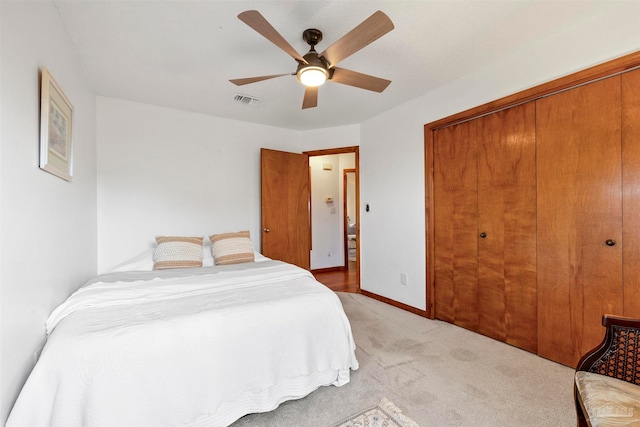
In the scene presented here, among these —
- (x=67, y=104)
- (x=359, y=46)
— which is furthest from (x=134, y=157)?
(x=359, y=46)

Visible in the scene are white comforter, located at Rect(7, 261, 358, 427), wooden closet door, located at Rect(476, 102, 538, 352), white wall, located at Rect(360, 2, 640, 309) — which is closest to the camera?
white comforter, located at Rect(7, 261, 358, 427)

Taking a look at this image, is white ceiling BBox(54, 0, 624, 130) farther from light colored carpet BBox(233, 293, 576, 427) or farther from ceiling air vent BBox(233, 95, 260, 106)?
light colored carpet BBox(233, 293, 576, 427)

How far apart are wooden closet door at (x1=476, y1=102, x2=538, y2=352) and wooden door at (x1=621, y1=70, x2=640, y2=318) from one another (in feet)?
1.60

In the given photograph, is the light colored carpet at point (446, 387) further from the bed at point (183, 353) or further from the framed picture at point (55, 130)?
the framed picture at point (55, 130)

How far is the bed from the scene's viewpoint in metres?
1.12

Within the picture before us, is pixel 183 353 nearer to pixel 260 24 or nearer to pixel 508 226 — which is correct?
pixel 260 24

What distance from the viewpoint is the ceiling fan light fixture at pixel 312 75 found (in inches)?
67.2

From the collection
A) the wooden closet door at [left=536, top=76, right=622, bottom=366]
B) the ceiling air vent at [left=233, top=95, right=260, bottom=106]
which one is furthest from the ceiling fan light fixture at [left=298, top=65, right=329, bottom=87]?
the wooden closet door at [left=536, top=76, right=622, bottom=366]

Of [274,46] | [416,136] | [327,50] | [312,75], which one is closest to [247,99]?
[274,46]

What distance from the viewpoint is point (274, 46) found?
1.97m

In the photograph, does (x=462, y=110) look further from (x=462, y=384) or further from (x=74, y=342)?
(x=74, y=342)

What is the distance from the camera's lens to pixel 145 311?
4.78ft

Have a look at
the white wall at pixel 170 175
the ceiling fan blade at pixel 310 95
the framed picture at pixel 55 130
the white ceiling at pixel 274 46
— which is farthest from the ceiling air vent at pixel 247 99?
the framed picture at pixel 55 130

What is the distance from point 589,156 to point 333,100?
2249 mm
